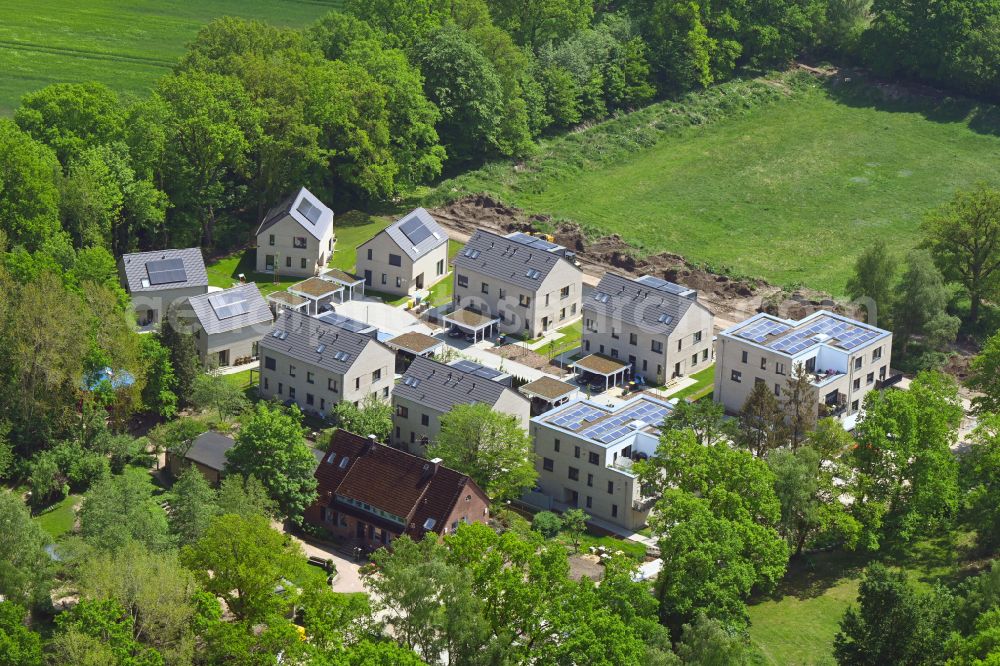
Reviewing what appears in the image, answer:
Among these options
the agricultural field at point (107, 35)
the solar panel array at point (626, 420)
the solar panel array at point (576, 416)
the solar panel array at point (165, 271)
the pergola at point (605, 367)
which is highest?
the agricultural field at point (107, 35)

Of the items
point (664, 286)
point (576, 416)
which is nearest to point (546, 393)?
point (576, 416)

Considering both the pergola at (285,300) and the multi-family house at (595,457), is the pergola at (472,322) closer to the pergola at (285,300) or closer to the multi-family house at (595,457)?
the pergola at (285,300)

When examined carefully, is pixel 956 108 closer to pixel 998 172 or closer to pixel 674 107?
pixel 998 172

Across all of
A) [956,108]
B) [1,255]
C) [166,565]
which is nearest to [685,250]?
[956,108]

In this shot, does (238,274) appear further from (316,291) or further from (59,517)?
(59,517)

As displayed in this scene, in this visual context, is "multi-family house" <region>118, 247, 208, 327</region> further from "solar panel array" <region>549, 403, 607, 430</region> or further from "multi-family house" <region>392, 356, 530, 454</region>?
"solar panel array" <region>549, 403, 607, 430</region>

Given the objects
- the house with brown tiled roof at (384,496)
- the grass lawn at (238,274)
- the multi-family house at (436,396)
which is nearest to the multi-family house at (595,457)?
the multi-family house at (436,396)

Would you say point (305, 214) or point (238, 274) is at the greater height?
point (305, 214)
